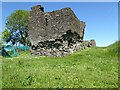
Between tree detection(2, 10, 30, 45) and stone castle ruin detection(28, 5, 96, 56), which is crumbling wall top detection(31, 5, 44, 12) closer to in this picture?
stone castle ruin detection(28, 5, 96, 56)

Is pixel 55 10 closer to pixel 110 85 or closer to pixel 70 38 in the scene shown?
pixel 70 38

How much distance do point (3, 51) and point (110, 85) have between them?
3769 cm

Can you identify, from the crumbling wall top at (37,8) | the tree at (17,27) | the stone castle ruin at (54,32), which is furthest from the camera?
the tree at (17,27)

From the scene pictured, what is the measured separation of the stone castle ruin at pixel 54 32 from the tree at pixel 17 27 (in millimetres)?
→ 53563

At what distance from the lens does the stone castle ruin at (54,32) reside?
34812 millimetres

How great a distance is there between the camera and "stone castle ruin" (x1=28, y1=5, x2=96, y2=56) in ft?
114

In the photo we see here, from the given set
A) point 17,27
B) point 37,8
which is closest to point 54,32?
point 37,8

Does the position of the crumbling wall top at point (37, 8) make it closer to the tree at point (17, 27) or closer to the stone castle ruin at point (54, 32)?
the stone castle ruin at point (54, 32)

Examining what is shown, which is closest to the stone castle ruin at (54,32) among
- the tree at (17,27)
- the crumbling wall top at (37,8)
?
the crumbling wall top at (37,8)

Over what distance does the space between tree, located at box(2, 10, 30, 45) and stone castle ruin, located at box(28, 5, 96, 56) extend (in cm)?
5356

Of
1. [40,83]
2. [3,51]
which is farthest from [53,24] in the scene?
[40,83]

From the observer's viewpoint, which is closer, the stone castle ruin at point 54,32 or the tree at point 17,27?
the stone castle ruin at point 54,32

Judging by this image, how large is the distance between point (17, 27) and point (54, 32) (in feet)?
192

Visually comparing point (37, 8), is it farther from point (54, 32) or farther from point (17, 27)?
point (17, 27)
